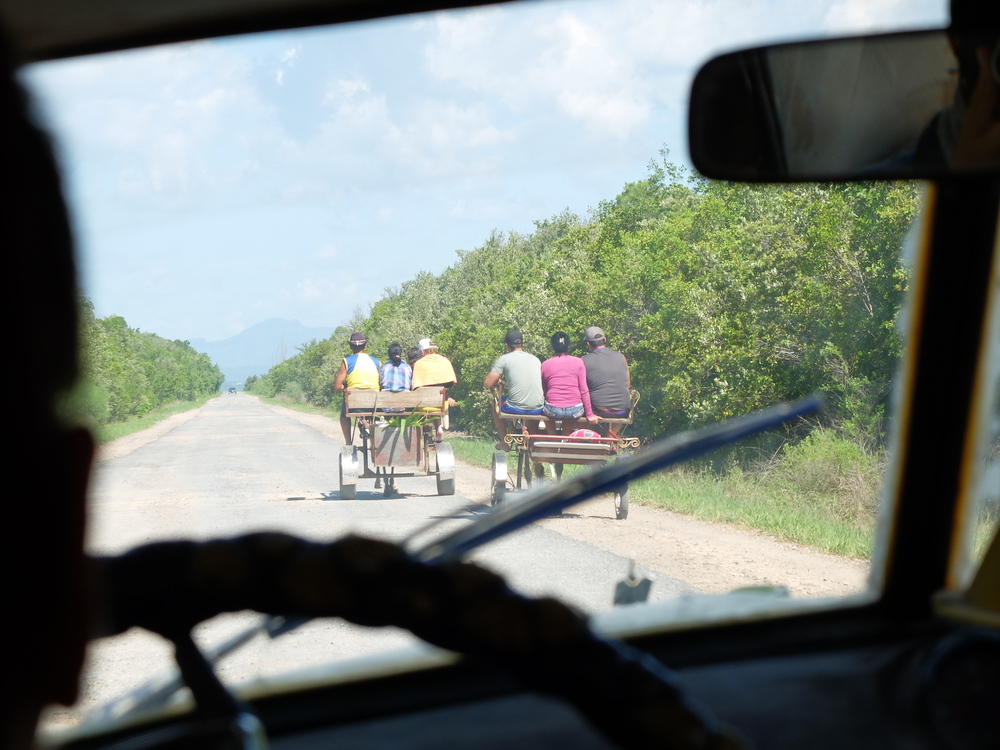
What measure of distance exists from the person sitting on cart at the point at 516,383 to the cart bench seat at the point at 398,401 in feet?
0.98

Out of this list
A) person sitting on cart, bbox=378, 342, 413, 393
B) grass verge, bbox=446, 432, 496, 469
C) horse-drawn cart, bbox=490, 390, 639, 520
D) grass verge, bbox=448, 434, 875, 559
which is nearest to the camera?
grass verge, bbox=448, 434, 875, 559

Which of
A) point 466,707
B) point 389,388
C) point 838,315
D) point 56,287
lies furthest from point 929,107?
point 838,315

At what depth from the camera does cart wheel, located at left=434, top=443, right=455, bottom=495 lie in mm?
4531

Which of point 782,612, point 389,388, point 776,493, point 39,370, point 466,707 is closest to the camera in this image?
point 39,370

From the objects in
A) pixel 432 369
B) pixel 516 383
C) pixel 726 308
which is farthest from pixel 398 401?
pixel 726 308

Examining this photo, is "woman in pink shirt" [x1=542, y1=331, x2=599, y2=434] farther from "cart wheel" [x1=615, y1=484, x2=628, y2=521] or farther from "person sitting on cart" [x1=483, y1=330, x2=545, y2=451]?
"cart wheel" [x1=615, y1=484, x2=628, y2=521]

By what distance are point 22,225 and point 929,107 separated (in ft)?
4.85

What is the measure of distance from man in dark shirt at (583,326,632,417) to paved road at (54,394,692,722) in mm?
660

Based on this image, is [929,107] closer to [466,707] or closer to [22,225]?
[466,707]

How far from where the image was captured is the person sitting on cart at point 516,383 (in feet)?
15.5

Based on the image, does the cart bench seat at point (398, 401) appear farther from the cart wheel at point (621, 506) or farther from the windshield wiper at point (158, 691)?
the windshield wiper at point (158, 691)

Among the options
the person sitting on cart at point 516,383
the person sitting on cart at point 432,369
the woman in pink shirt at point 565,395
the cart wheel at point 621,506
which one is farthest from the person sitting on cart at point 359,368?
the cart wheel at point 621,506

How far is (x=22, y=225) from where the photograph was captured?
0.52 metres

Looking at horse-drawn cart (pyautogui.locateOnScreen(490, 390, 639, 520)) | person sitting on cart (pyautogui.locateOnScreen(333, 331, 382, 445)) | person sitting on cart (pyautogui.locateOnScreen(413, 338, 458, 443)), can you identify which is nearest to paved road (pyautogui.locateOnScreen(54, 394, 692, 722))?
horse-drawn cart (pyautogui.locateOnScreen(490, 390, 639, 520))
